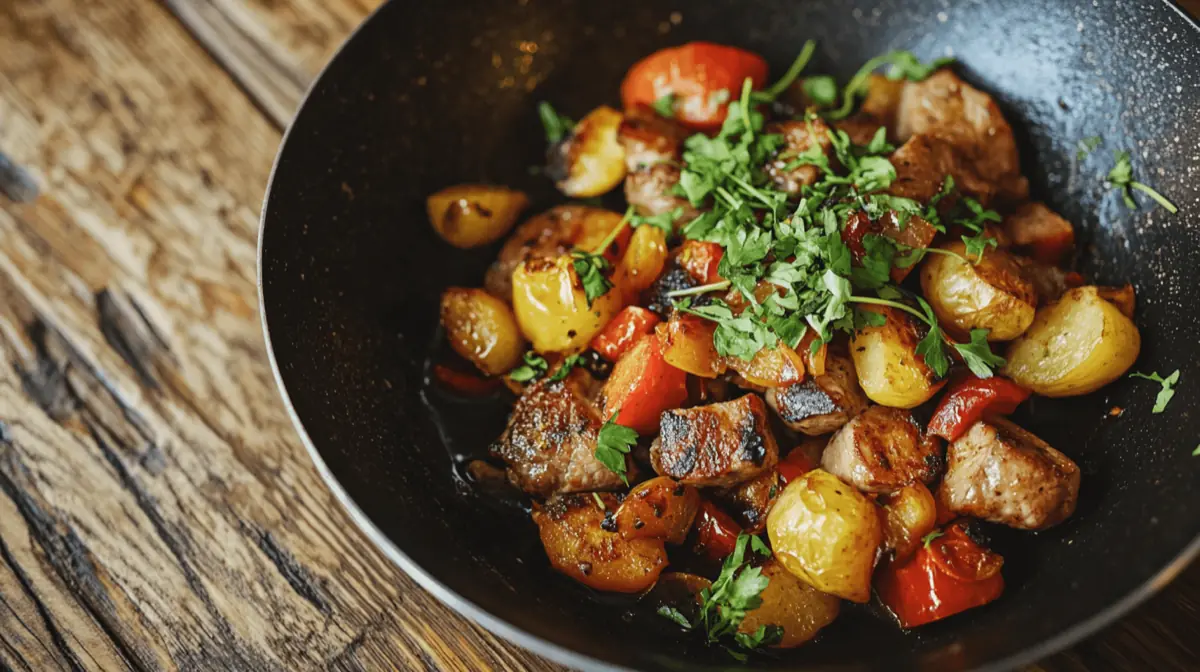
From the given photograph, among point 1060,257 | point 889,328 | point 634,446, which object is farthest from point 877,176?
point 634,446

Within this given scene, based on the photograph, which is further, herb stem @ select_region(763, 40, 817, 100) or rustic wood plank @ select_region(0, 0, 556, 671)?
herb stem @ select_region(763, 40, 817, 100)

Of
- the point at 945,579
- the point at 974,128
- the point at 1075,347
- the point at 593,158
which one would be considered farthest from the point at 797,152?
the point at 945,579

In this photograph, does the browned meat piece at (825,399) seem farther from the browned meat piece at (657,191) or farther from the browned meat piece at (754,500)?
the browned meat piece at (657,191)

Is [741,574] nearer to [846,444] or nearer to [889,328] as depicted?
[846,444]

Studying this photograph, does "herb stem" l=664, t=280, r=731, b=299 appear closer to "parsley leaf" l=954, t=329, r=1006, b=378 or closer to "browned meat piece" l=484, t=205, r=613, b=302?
"browned meat piece" l=484, t=205, r=613, b=302

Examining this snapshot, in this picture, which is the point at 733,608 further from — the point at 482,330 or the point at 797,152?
the point at 797,152

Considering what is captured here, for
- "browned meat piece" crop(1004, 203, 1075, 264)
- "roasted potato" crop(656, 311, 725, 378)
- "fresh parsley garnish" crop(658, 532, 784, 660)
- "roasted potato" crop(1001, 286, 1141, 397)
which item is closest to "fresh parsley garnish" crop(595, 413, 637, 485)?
"roasted potato" crop(656, 311, 725, 378)
